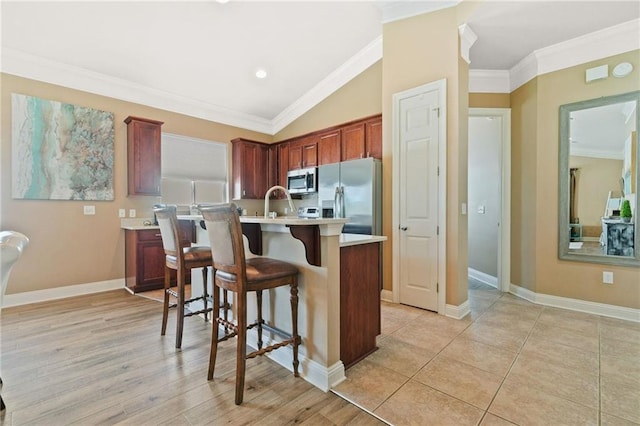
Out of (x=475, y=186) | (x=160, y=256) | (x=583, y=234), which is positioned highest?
(x=475, y=186)

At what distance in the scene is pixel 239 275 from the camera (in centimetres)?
166

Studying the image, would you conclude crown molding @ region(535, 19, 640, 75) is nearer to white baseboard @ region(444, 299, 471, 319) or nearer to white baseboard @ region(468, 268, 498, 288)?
white baseboard @ region(468, 268, 498, 288)

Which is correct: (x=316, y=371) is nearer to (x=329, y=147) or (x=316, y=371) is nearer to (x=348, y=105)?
(x=329, y=147)

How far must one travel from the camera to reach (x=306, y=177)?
4836 mm

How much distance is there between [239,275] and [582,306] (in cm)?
367

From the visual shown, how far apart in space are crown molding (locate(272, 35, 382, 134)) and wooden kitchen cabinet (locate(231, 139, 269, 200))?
0.69 metres

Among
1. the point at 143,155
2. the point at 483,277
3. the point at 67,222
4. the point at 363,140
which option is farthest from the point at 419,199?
the point at 67,222

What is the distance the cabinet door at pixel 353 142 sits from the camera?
4.21m

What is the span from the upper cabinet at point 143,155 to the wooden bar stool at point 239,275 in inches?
116

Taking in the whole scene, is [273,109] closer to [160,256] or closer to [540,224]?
[160,256]

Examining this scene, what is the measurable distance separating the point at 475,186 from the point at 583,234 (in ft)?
5.32

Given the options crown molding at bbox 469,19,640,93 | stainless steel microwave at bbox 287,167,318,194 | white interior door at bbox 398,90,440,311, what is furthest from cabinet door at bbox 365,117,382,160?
crown molding at bbox 469,19,640,93

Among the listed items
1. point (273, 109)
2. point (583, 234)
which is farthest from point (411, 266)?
point (273, 109)

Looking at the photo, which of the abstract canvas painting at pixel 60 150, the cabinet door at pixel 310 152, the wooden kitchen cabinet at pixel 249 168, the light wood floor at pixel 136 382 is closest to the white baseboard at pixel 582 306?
the light wood floor at pixel 136 382
